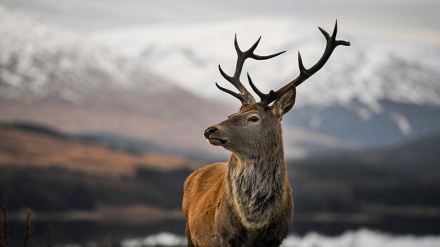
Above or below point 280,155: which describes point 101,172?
above

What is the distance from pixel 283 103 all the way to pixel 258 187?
1072mm

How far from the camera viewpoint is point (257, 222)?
35.0 ft

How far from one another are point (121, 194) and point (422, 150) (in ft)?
178

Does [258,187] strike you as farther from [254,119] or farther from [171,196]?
[171,196]

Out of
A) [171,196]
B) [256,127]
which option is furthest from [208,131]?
[171,196]

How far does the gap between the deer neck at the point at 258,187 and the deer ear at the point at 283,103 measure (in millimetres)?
440

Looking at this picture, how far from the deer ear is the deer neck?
1.44 feet

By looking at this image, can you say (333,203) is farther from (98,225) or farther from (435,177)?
(98,225)

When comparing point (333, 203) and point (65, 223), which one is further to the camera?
point (333, 203)

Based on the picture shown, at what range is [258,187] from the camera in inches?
424

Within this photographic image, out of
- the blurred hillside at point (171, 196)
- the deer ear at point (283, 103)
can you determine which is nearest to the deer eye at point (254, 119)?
the deer ear at point (283, 103)

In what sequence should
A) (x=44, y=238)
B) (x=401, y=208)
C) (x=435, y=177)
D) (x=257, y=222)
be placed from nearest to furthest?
(x=257, y=222) < (x=44, y=238) < (x=401, y=208) < (x=435, y=177)

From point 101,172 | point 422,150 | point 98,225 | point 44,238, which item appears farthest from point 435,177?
point 44,238

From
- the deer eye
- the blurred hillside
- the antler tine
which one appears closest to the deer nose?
the deer eye
